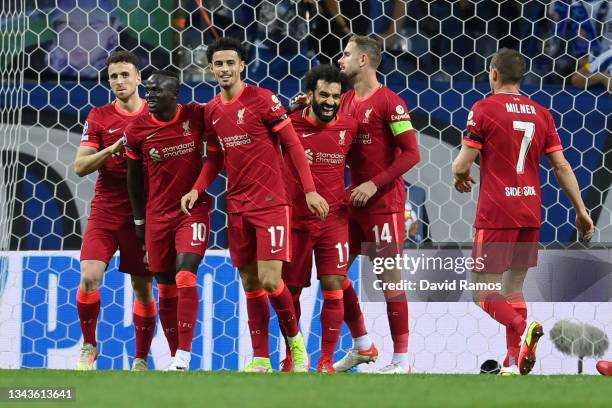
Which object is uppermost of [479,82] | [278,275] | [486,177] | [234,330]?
[479,82]

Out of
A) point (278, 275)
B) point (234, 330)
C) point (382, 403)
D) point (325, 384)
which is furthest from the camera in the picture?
point (234, 330)

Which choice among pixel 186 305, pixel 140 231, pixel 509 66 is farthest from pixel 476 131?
pixel 140 231

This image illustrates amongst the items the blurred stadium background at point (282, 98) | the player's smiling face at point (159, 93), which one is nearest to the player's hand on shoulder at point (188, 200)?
the player's smiling face at point (159, 93)

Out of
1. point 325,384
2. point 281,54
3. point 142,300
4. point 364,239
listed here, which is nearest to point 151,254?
point 142,300

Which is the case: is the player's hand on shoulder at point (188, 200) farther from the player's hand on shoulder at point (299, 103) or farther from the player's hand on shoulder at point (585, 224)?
the player's hand on shoulder at point (585, 224)

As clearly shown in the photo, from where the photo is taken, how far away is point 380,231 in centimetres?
637

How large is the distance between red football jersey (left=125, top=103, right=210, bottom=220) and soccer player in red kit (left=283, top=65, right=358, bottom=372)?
0.51 metres

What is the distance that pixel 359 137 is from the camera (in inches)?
251

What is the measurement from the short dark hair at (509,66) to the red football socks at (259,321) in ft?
5.18

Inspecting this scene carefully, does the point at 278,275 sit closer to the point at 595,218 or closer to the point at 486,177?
the point at 486,177

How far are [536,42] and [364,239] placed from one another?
2299 millimetres

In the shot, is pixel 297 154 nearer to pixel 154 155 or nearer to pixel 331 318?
pixel 154 155

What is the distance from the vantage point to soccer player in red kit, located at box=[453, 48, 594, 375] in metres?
5.99

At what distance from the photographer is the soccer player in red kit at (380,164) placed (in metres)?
6.30
